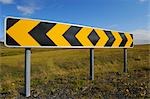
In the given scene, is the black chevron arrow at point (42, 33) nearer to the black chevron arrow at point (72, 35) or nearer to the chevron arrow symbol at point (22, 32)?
the chevron arrow symbol at point (22, 32)

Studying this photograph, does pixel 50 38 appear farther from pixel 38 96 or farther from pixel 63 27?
pixel 38 96

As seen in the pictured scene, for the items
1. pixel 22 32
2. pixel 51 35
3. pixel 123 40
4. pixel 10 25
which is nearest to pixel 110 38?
pixel 123 40

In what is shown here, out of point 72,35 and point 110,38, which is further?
point 110,38

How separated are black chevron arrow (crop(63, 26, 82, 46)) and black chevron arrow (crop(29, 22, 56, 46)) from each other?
0.60 metres

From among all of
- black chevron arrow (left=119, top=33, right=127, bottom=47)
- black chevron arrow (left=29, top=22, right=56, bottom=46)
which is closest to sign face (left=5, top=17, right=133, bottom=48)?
black chevron arrow (left=29, top=22, right=56, bottom=46)

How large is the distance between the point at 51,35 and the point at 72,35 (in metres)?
0.81

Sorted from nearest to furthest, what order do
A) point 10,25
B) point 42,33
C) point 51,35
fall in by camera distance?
point 10,25 → point 42,33 → point 51,35

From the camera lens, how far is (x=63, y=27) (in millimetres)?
6984

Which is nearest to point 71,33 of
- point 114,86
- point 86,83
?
point 86,83

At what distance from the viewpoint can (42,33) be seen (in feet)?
21.1

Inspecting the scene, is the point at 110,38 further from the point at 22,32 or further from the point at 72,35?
the point at 22,32

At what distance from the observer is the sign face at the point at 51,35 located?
19.3ft

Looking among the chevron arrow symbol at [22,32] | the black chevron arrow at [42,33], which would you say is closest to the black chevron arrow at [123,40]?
the black chevron arrow at [42,33]

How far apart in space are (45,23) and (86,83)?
1.89 metres
